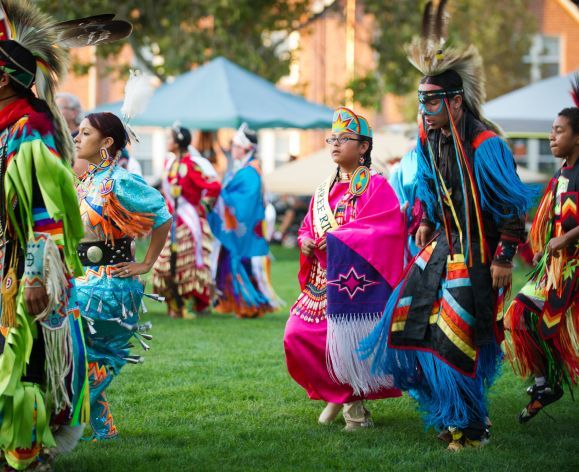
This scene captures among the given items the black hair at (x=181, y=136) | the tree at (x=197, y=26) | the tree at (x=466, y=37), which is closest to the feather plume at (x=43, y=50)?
the black hair at (x=181, y=136)

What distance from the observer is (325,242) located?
5238 millimetres

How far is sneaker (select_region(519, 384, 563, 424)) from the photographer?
5312 mm

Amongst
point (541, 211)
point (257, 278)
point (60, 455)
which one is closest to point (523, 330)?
point (541, 211)

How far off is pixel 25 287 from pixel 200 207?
6.09 meters

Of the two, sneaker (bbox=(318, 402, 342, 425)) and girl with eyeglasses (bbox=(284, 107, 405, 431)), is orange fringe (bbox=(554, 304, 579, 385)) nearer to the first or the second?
girl with eyeglasses (bbox=(284, 107, 405, 431))

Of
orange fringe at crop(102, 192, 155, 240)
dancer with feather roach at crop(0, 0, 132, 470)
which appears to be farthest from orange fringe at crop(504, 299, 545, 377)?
dancer with feather roach at crop(0, 0, 132, 470)

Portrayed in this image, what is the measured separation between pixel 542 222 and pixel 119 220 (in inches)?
95.9

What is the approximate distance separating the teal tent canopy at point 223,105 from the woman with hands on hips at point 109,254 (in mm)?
8757

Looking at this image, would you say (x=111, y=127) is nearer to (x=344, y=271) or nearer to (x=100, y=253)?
(x=100, y=253)

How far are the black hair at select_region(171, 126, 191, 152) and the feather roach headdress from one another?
5263 millimetres

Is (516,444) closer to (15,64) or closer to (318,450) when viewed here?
(318,450)

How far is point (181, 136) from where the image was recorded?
30.8ft

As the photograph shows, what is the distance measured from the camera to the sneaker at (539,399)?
5.31 metres

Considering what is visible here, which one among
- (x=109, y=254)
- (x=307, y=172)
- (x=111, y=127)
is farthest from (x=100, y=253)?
(x=307, y=172)
